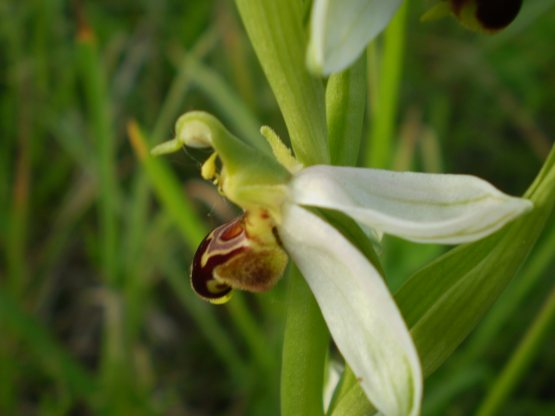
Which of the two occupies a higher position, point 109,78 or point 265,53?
point 265,53

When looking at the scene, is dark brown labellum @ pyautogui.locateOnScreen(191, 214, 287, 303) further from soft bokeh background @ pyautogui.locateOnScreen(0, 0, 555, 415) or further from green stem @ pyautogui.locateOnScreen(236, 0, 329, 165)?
soft bokeh background @ pyautogui.locateOnScreen(0, 0, 555, 415)

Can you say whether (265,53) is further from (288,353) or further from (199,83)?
(199,83)

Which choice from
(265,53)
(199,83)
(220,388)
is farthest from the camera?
(220,388)

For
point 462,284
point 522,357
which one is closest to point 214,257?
point 462,284

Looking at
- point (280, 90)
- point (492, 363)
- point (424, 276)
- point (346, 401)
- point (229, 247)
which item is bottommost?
point (492, 363)

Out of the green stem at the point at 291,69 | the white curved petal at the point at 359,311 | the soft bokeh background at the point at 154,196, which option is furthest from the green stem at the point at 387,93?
the white curved petal at the point at 359,311

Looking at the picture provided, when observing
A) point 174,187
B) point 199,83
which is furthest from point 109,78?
point 174,187
